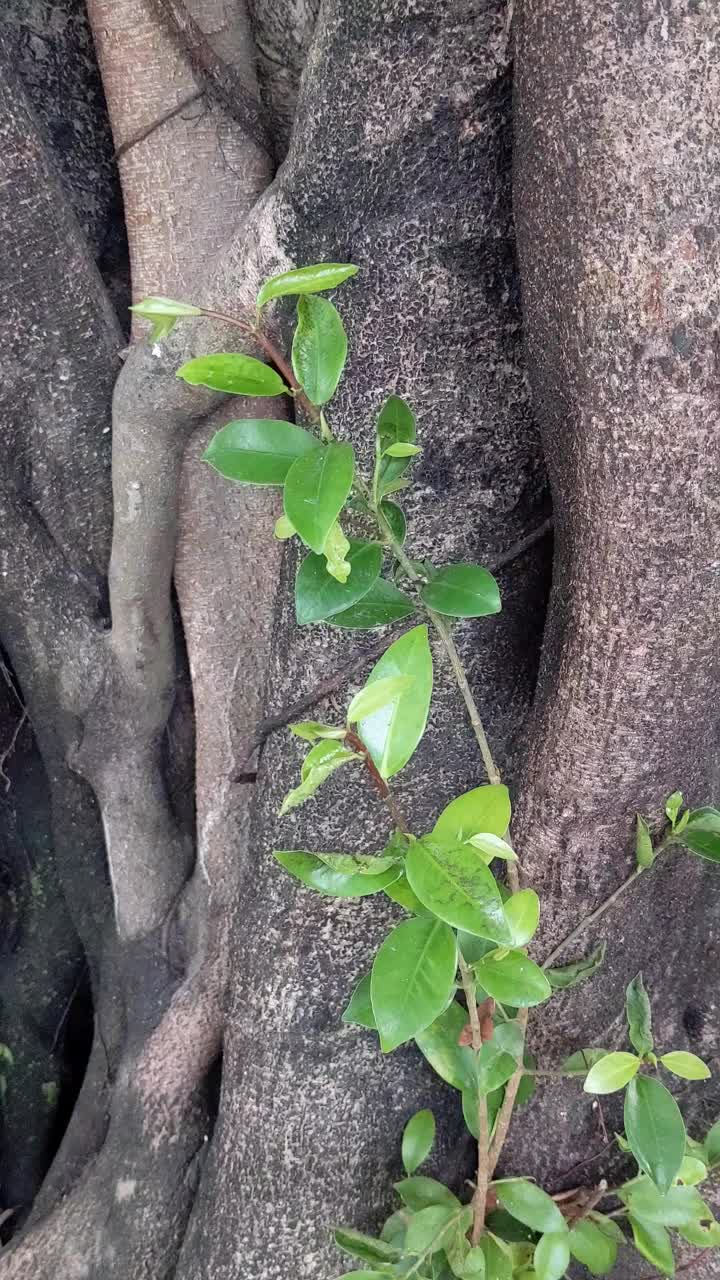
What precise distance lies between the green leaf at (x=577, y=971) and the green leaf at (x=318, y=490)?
0.46 metres

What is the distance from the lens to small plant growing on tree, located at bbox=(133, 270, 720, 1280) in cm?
48

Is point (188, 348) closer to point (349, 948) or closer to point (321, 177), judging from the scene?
point (321, 177)

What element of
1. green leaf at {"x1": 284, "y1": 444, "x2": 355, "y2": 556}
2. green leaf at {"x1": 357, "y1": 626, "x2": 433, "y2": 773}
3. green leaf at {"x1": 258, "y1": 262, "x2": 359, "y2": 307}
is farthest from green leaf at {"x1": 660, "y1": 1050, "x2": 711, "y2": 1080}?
green leaf at {"x1": 258, "y1": 262, "x2": 359, "y2": 307}

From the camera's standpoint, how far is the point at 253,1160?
95 cm

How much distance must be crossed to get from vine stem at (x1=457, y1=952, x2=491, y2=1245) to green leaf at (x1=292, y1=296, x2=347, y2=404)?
37 cm

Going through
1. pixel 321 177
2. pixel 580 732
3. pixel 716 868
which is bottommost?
pixel 716 868

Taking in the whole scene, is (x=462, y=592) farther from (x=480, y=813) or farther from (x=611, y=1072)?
(x=611, y=1072)

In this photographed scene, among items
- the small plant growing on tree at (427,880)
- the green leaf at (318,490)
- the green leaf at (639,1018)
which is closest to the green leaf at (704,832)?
the small plant growing on tree at (427,880)

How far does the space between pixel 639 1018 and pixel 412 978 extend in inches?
12.4

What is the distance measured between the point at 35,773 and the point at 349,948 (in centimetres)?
65

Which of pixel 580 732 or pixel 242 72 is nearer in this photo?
pixel 580 732

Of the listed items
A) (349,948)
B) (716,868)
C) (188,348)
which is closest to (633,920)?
(716,868)

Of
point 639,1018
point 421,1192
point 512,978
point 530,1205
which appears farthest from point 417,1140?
point 512,978

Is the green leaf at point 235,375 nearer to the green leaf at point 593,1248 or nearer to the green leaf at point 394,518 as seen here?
the green leaf at point 394,518
